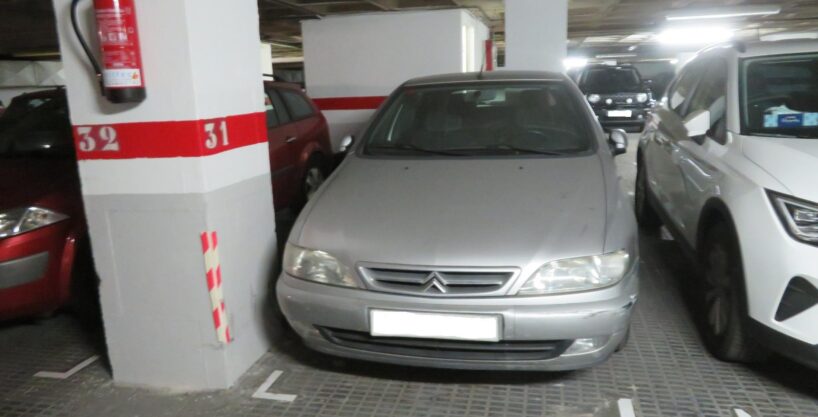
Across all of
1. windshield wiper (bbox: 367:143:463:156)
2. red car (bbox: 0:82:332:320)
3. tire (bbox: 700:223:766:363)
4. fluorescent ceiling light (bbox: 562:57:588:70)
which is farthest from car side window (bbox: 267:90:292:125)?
fluorescent ceiling light (bbox: 562:57:588:70)

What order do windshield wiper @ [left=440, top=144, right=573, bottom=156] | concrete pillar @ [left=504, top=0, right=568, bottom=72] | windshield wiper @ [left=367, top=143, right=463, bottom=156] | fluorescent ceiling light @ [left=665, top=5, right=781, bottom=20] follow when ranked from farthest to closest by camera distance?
fluorescent ceiling light @ [left=665, top=5, right=781, bottom=20], concrete pillar @ [left=504, top=0, right=568, bottom=72], windshield wiper @ [left=367, top=143, right=463, bottom=156], windshield wiper @ [left=440, top=144, right=573, bottom=156]

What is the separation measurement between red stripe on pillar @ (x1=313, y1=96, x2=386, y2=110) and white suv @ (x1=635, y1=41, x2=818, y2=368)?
477cm

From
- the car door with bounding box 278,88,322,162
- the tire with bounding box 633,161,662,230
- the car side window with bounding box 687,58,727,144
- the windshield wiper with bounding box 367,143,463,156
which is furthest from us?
the car door with bounding box 278,88,322,162

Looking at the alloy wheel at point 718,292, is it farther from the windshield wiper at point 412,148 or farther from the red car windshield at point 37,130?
the red car windshield at point 37,130

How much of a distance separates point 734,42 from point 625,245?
1.79 meters

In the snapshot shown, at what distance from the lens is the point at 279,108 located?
5.57 meters

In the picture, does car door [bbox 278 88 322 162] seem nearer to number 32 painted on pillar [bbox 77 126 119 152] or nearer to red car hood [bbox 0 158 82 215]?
red car hood [bbox 0 158 82 215]

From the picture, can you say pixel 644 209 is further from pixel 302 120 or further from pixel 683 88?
pixel 302 120

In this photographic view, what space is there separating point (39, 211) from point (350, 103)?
5.45 meters

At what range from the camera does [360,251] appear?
2533 mm

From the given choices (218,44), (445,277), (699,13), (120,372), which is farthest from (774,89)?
(699,13)

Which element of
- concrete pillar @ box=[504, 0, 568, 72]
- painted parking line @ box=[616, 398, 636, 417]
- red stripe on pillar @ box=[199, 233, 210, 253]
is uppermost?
concrete pillar @ box=[504, 0, 568, 72]

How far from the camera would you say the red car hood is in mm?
3266

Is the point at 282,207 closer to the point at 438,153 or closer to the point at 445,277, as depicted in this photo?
the point at 438,153
